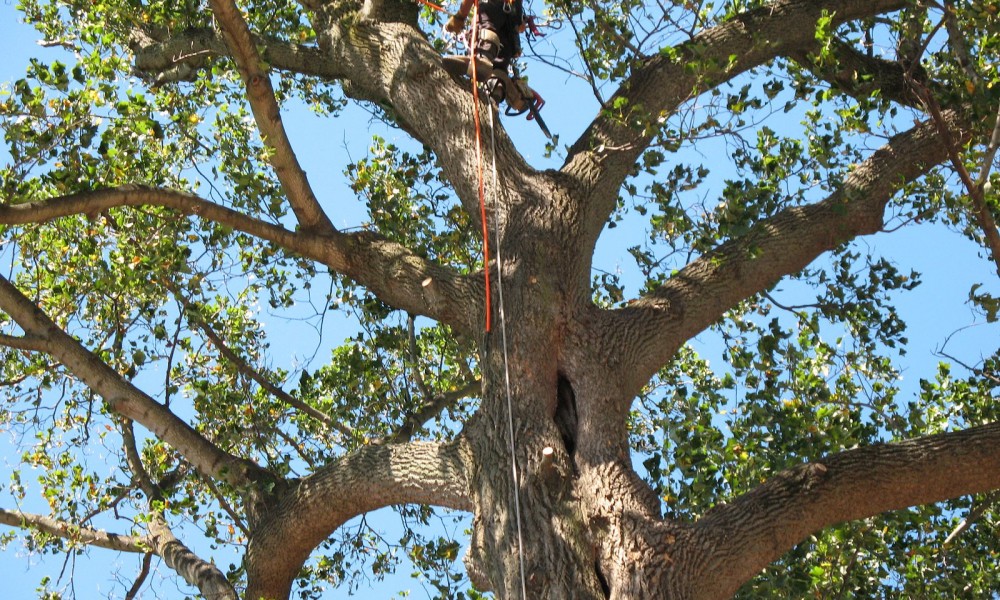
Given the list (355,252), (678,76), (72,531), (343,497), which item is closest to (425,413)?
(355,252)

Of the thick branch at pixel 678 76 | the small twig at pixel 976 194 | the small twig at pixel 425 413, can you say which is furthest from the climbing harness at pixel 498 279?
the small twig at pixel 976 194

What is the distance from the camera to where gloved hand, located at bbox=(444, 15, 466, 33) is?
716 cm

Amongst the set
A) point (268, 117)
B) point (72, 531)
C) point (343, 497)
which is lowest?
point (343, 497)

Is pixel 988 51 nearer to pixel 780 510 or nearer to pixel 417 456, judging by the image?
pixel 780 510

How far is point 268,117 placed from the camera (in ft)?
19.9

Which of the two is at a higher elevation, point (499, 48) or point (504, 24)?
point (504, 24)

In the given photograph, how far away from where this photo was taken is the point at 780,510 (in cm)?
469

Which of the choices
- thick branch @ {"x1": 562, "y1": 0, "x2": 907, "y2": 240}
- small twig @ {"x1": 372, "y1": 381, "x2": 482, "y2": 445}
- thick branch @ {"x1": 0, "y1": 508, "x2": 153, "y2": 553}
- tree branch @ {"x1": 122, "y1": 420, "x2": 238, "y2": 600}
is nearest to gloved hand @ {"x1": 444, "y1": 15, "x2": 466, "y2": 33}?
thick branch @ {"x1": 562, "y1": 0, "x2": 907, "y2": 240}

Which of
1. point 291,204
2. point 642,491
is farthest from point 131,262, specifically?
point 642,491

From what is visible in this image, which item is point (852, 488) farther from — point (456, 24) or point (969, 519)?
point (456, 24)

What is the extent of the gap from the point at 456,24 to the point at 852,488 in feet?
13.1

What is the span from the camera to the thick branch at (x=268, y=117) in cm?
582

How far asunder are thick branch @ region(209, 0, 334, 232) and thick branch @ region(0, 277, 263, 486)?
134 cm

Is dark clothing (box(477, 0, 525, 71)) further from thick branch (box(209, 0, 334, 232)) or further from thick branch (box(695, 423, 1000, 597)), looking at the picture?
thick branch (box(695, 423, 1000, 597))
